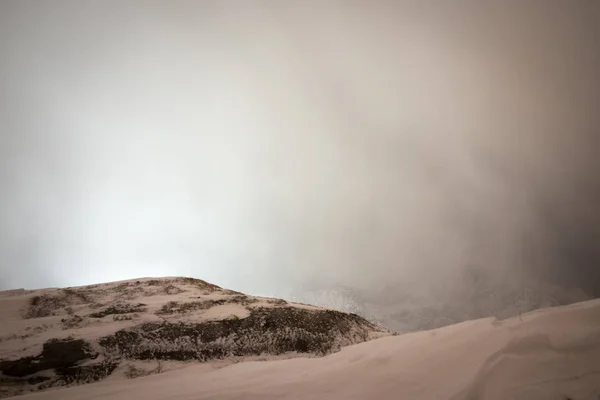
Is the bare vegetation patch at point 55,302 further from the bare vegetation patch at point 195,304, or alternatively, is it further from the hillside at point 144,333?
the bare vegetation patch at point 195,304

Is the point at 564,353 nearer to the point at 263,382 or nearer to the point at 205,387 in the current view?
the point at 263,382

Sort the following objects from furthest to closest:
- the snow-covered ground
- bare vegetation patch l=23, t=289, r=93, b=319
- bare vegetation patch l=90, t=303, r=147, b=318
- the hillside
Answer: bare vegetation patch l=23, t=289, r=93, b=319 < bare vegetation patch l=90, t=303, r=147, b=318 < the hillside < the snow-covered ground

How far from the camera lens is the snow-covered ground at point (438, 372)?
12.9 feet

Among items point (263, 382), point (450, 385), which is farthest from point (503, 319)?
point (263, 382)

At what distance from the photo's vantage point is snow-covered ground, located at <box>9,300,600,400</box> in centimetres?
392

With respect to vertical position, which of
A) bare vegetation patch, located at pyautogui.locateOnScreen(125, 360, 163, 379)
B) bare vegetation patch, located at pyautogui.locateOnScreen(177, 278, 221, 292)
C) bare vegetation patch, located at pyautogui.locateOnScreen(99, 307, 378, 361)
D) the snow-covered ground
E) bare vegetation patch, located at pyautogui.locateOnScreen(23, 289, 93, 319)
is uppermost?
bare vegetation patch, located at pyautogui.locateOnScreen(177, 278, 221, 292)

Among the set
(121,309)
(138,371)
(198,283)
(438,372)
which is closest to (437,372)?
(438,372)

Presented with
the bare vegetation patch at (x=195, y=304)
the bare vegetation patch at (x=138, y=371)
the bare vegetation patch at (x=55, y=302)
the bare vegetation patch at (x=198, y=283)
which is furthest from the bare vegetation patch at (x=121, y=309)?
the bare vegetation patch at (x=198, y=283)

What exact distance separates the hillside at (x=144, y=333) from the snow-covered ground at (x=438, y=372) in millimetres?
729

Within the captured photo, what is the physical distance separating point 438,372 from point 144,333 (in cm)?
523

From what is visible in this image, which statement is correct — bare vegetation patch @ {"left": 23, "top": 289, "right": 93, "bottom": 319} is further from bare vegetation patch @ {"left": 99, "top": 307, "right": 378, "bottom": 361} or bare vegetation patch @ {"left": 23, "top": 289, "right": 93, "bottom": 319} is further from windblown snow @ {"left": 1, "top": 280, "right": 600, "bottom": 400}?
windblown snow @ {"left": 1, "top": 280, "right": 600, "bottom": 400}

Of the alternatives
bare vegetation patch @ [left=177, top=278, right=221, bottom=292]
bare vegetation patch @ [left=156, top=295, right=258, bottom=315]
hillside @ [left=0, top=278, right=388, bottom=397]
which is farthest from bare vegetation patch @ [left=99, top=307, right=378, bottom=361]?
bare vegetation patch @ [left=177, top=278, right=221, bottom=292]

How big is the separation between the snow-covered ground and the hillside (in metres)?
0.73

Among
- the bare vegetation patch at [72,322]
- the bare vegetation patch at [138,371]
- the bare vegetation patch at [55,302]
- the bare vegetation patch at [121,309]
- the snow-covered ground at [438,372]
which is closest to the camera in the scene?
the snow-covered ground at [438,372]
